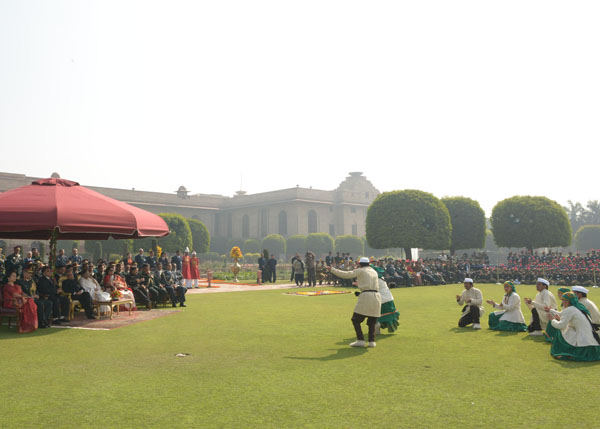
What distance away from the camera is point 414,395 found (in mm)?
5340

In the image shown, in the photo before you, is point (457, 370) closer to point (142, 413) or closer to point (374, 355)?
point (374, 355)

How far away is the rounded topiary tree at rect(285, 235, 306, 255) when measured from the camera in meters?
63.4

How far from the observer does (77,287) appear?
37.8 feet

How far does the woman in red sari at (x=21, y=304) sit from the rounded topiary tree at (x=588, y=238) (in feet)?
235

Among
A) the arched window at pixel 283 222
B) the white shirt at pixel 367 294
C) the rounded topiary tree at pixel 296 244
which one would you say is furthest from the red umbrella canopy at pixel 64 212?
the arched window at pixel 283 222

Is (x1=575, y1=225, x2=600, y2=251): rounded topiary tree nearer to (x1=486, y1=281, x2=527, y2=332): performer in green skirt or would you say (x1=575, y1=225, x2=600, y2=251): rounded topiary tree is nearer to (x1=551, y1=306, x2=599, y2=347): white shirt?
(x1=486, y1=281, x2=527, y2=332): performer in green skirt

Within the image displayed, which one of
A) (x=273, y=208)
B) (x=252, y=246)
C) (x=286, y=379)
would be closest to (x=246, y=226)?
(x=273, y=208)

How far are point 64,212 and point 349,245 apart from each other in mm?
55076

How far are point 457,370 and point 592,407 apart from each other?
5.85 feet

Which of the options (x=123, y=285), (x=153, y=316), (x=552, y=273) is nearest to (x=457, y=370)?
(x=153, y=316)

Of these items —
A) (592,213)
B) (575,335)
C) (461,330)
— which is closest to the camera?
(575,335)

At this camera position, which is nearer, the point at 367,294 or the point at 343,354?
the point at 343,354

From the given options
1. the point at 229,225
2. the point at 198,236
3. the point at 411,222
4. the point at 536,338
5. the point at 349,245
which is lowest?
the point at 536,338

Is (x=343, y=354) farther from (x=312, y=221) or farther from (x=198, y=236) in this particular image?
(x=312, y=221)
